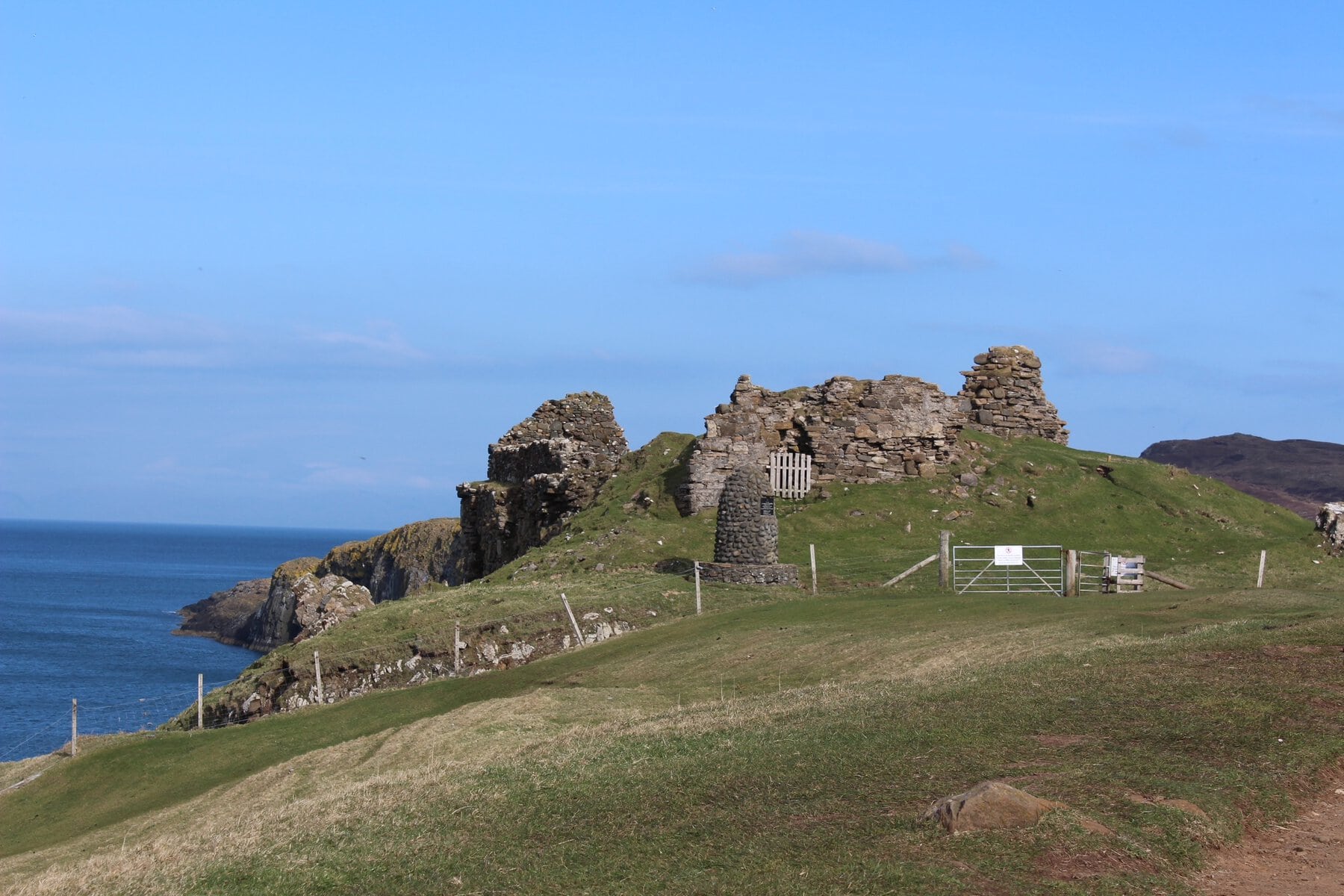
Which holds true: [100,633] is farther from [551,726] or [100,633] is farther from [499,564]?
[551,726]

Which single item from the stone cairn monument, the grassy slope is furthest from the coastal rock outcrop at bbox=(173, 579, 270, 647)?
the stone cairn monument

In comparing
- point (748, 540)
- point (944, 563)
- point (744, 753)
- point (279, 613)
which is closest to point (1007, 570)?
point (944, 563)

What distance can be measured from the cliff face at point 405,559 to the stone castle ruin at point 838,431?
22.3 metres

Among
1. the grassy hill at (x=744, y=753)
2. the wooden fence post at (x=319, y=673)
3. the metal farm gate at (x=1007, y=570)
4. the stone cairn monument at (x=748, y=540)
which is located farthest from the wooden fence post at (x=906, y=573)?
the wooden fence post at (x=319, y=673)

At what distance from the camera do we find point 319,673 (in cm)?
3008

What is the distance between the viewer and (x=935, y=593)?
31844mm

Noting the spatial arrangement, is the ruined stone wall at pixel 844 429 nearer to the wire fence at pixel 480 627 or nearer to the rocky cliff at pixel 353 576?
the wire fence at pixel 480 627

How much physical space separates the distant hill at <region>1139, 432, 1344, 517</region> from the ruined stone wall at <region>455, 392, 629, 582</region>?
48.7m

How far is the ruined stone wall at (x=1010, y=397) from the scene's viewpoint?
169 feet

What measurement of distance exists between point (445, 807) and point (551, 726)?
5.78 metres

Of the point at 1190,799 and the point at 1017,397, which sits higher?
the point at 1017,397

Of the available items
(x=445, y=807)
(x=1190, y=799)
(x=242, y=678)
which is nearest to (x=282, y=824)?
(x=445, y=807)

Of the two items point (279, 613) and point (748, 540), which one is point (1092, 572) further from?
point (279, 613)

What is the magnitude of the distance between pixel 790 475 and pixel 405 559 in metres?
32.7
